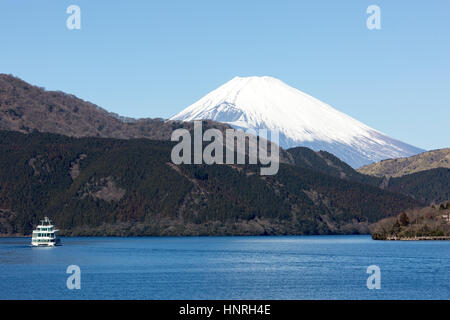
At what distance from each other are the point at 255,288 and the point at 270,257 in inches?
2830

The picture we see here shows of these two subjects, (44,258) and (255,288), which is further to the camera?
(44,258)

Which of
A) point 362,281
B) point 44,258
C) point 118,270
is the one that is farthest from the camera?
point 44,258

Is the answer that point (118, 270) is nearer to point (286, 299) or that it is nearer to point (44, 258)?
point (44, 258)

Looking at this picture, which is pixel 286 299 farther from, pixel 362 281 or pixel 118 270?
pixel 118 270

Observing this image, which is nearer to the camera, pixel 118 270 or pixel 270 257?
pixel 118 270
